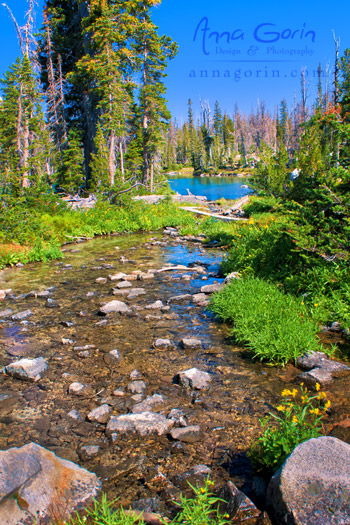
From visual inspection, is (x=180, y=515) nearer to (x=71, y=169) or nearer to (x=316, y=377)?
(x=316, y=377)

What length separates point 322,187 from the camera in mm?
7762

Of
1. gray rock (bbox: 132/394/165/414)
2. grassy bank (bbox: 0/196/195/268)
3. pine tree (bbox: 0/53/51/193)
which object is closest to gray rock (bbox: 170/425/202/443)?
gray rock (bbox: 132/394/165/414)

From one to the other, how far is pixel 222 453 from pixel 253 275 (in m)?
5.57

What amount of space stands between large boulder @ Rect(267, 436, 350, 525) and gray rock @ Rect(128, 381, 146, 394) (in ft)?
8.24

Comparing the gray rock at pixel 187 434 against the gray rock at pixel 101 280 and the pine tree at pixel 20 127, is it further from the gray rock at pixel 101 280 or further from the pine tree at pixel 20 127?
the pine tree at pixel 20 127

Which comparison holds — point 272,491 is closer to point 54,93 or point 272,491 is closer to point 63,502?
point 63,502

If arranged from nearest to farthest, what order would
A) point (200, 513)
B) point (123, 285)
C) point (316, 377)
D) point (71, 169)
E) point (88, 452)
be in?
point (200, 513), point (88, 452), point (316, 377), point (123, 285), point (71, 169)

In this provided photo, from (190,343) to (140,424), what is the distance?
2.44m

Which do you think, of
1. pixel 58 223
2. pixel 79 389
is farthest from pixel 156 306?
pixel 58 223

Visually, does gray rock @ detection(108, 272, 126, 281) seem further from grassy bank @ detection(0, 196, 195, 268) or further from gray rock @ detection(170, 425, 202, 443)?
gray rock @ detection(170, 425, 202, 443)

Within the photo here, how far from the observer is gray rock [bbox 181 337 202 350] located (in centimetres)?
669

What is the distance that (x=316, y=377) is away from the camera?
5281mm

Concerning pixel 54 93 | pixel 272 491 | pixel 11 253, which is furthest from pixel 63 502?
pixel 54 93

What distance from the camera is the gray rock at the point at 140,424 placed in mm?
4359
